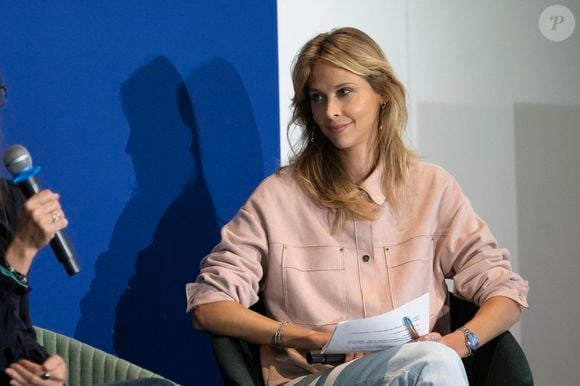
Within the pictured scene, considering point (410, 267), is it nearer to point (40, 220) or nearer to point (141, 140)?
point (141, 140)

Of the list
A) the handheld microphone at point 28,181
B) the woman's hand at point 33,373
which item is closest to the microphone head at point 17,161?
the handheld microphone at point 28,181

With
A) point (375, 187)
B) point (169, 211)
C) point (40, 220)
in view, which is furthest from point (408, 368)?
point (169, 211)

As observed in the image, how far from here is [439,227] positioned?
122 inches

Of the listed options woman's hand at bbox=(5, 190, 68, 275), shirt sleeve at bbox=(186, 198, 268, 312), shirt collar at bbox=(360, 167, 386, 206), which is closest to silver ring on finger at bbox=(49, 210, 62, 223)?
woman's hand at bbox=(5, 190, 68, 275)

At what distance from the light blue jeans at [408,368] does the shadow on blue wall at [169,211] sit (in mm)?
897

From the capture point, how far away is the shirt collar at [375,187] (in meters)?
3.08

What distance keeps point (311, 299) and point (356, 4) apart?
4.40 ft

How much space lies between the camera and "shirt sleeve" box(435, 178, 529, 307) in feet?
9.70

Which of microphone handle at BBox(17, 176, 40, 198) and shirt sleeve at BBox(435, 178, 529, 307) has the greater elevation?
microphone handle at BBox(17, 176, 40, 198)

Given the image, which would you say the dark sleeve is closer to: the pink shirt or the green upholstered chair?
the green upholstered chair

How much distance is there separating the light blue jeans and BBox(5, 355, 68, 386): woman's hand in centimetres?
80

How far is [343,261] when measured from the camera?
300cm

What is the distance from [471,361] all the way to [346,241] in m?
0.50

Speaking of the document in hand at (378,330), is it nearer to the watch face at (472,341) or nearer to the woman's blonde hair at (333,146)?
the watch face at (472,341)
